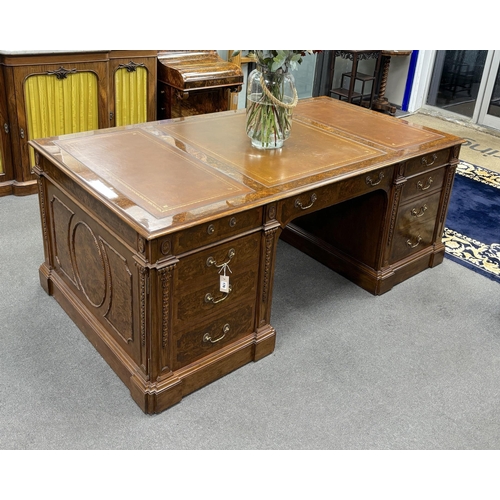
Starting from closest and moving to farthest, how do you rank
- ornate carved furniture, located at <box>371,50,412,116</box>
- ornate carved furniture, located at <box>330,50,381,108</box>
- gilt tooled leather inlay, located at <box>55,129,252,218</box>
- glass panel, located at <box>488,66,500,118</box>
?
1. gilt tooled leather inlay, located at <box>55,129,252,218</box>
2. ornate carved furniture, located at <box>330,50,381,108</box>
3. ornate carved furniture, located at <box>371,50,412,116</box>
4. glass panel, located at <box>488,66,500,118</box>

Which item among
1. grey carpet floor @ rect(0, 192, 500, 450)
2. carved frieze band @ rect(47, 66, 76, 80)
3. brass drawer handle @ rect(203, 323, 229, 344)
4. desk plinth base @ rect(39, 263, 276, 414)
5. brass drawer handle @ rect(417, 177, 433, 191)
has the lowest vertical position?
grey carpet floor @ rect(0, 192, 500, 450)

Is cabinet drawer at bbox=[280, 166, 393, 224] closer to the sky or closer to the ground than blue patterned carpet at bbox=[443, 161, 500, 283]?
closer to the sky

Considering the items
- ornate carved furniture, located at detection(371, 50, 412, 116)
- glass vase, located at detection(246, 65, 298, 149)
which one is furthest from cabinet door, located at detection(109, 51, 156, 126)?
ornate carved furniture, located at detection(371, 50, 412, 116)

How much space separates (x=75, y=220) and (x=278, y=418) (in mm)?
1172

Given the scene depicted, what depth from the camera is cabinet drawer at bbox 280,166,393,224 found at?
2.35 m

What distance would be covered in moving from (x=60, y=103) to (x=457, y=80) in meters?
4.51

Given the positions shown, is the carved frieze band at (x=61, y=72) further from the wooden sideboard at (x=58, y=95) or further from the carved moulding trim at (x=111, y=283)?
the carved moulding trim at (x=111, y=283)

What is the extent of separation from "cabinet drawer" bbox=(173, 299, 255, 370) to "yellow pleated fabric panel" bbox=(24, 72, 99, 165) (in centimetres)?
216

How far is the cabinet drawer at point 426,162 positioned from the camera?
285 centimetres

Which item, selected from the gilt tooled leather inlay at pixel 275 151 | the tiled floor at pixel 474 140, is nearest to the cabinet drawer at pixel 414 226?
the gilt tooled leather inlay at pixel 275 151

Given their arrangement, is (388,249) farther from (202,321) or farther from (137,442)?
(137,442)

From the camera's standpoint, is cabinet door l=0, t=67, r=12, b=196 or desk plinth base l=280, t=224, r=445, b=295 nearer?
desk plinth base l=280, t=224, r=445, b=295

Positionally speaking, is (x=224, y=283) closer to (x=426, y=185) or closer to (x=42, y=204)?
(x=42, y=204)

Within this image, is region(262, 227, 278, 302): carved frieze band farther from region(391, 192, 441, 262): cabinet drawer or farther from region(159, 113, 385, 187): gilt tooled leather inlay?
region(391, 192, 441, 262): cabinet drawer
